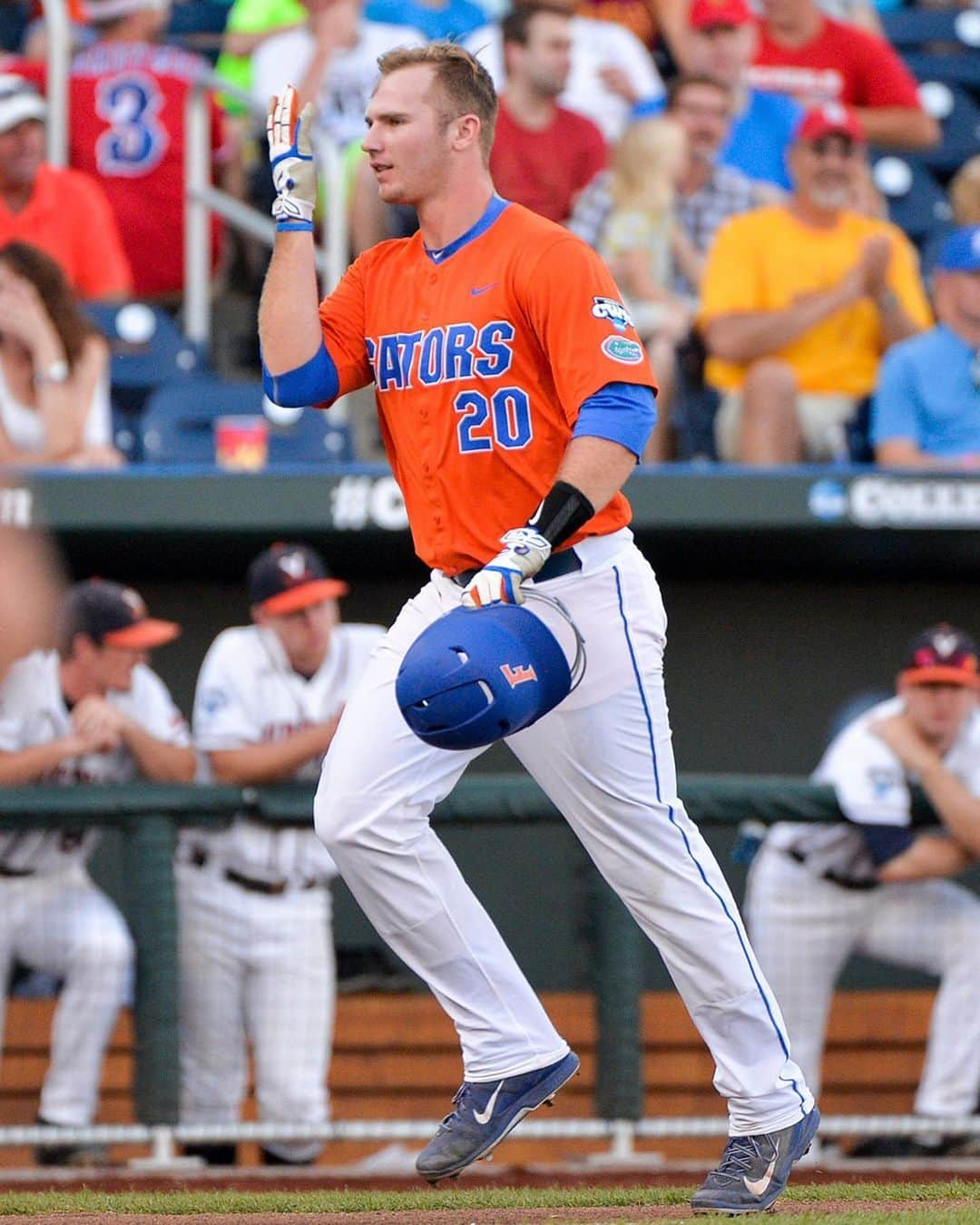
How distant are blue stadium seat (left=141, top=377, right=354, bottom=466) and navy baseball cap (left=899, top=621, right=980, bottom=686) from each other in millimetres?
2060

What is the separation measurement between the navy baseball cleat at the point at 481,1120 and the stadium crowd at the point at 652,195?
3.53m

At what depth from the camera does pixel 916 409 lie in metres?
7.07

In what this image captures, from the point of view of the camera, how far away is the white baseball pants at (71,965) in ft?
19.5

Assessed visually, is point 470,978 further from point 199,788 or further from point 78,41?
point 78,41

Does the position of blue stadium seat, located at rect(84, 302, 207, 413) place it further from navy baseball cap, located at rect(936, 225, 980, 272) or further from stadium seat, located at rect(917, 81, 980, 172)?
stadium seat, located at rect(917, 81, 980, 172)

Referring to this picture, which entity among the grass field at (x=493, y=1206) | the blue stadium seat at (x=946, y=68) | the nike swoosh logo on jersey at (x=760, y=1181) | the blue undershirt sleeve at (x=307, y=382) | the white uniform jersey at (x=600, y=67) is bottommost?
the grass field at (x=493, y=1206)

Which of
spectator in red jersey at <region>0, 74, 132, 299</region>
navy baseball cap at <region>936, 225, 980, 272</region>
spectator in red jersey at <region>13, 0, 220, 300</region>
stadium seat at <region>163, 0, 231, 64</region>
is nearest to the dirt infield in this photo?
spectator in red jersey at <region>0, 74, 132, 299</region>

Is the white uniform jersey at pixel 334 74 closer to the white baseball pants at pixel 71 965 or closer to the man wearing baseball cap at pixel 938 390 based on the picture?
the man wearing baseball cap at pixel 938 390

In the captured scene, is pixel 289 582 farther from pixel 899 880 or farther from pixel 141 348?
pixel 899 880

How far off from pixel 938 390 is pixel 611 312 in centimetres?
376

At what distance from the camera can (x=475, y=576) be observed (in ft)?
11.3

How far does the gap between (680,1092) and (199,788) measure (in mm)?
1662

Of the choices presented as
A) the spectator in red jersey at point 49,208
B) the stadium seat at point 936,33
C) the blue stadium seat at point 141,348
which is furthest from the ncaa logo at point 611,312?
the stadium seat at point 936,33

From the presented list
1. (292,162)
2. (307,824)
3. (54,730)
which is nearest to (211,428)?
(54,730)
